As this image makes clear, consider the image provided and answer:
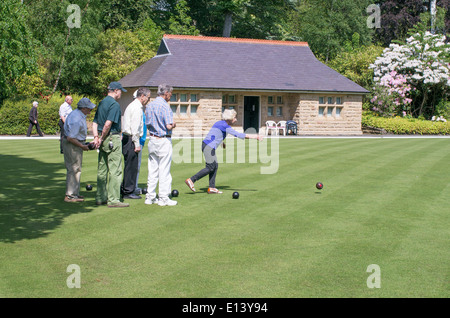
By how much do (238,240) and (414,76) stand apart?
3563 cm

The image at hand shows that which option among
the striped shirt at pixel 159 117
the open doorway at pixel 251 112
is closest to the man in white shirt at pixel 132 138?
the striped shirt at pixel 159 117

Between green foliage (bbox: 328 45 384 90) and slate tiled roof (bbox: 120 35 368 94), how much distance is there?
591 centimetres

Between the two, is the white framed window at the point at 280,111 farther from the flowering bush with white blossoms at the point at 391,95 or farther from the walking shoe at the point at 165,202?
the walking shoe at the point at 165,202

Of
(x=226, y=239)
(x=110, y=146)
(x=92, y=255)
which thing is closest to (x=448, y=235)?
(x=226, y=239)

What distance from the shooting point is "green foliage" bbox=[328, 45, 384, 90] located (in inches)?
1715

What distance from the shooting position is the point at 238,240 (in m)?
7.47

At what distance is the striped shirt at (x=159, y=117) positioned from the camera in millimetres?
9859

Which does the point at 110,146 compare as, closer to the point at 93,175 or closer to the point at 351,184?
the point at 93,175

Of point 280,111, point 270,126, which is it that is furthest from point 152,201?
point 280,111

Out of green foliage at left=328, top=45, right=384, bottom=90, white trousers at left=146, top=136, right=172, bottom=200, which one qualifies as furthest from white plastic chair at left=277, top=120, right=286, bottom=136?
white trousers at left=146, top=136, right=172, bottom=200

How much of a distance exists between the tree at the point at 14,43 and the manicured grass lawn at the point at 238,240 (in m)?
14.3

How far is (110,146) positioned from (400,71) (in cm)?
3578

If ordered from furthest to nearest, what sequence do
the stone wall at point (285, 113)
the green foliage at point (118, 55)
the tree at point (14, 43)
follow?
the green foliage at point (118, 55), the stone wall at point (285, 113), the tree at point (14, 43)

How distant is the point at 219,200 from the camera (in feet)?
34.8
